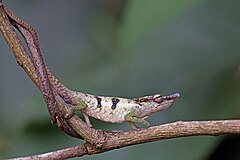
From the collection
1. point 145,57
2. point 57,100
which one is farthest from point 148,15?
point 57,100

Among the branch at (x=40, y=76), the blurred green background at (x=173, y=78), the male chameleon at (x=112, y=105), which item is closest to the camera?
the branch at (x=40, y=76)

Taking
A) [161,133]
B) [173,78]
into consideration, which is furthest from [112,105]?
[173,78]

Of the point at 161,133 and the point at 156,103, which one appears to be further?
the point at 156,103

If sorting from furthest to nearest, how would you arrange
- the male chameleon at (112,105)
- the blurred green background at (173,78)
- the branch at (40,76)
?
the blurred green background at (173,78) < the male chameleon at (112,105) < the branch at (40,76)

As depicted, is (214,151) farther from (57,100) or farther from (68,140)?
(57,100)

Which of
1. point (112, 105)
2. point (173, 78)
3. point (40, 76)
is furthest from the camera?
point (173, 78)

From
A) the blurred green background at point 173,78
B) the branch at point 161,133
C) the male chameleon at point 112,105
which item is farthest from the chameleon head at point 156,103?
the blurred green background at point 173,78

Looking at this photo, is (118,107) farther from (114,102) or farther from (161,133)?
(161,133)

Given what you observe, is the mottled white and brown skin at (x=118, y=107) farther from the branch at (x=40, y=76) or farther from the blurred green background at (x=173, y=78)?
A: the blurred green background at (x=173, y=78)
